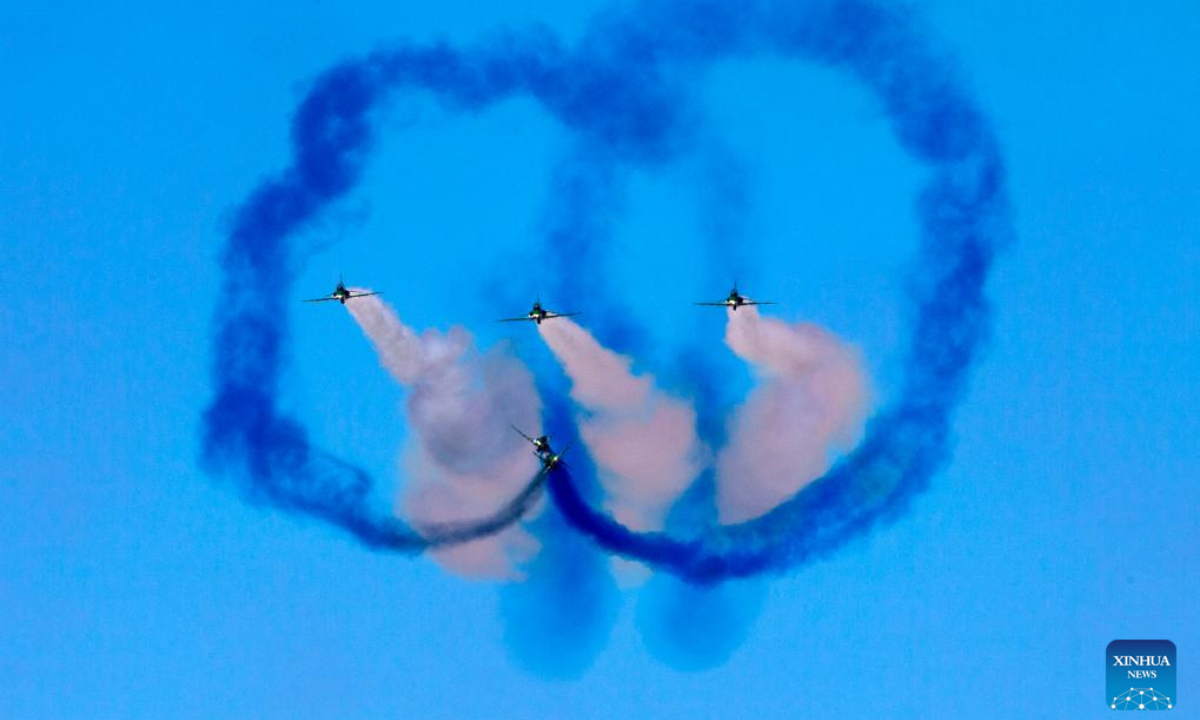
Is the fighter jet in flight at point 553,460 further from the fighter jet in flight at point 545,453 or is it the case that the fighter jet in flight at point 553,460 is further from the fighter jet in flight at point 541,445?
the fighter jet in flight at point 541,445

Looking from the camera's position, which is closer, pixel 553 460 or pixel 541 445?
pixel 541 445

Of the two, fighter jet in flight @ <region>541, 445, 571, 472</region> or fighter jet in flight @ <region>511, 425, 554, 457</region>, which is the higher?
fighter jet in flight @ <region>511, 425, 554, 457</region>

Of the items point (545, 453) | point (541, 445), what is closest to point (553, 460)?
point (545, 453)

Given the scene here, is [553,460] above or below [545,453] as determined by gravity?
below

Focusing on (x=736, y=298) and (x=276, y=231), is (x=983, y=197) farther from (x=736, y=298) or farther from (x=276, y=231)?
(x=276, y=231)

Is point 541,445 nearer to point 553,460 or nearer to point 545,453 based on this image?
point 545,453

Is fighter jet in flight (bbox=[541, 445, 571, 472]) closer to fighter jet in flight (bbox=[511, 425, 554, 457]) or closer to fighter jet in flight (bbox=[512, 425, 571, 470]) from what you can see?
fighter jet in flight (bbox=[512, 425, 571, 470])

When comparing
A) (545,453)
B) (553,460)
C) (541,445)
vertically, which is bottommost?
(553,460)

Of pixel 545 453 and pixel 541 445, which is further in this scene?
pixel 545 453

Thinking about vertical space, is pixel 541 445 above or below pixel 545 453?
above
